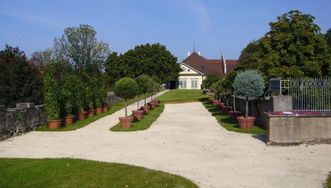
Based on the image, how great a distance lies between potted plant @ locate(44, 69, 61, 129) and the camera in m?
18.7

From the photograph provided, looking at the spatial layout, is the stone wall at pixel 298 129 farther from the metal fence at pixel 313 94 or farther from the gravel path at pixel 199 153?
the metal fence at pixel 313 94

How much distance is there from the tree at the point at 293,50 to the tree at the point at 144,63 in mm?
50183

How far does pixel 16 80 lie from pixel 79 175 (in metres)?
17.0

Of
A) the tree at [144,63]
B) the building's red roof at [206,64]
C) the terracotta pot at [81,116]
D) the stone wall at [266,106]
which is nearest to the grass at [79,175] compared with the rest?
the stone wall at [266,106]

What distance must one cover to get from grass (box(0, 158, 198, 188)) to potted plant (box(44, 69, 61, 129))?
27.0ft

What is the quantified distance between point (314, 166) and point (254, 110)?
11050 millimetres

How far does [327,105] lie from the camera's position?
14.5 metres

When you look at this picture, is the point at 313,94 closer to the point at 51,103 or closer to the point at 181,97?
the point at 51,103

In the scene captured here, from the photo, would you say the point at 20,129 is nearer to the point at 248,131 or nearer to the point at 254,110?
the point at 248,131

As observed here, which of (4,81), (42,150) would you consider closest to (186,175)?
(42,150)

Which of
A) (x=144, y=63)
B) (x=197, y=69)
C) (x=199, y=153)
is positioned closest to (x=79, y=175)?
(x=199, y=153)

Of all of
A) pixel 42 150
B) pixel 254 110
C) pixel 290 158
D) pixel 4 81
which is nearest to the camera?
pixel 290 158

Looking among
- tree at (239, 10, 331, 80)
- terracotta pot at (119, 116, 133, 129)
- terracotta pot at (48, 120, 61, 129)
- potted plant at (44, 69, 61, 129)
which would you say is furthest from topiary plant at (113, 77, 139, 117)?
tree at (239, 10, 331, 80)

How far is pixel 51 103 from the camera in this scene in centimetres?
1909
